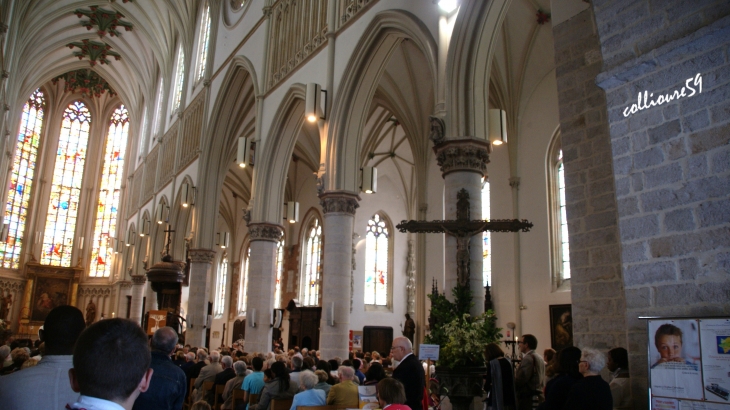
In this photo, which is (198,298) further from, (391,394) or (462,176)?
(391,394)

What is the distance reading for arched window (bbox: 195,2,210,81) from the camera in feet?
68.9

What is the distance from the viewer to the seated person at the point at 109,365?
166cm

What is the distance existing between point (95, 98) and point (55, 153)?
4.02 meters

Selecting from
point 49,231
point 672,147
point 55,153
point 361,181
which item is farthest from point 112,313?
point 672,147

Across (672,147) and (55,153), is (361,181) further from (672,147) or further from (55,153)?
(55,153)

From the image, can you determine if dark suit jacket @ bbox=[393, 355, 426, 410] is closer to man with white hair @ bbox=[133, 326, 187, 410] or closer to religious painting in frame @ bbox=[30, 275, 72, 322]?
man with white hair @ bbox=[133, 326, 187, 410]

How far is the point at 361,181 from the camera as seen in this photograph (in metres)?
12.6

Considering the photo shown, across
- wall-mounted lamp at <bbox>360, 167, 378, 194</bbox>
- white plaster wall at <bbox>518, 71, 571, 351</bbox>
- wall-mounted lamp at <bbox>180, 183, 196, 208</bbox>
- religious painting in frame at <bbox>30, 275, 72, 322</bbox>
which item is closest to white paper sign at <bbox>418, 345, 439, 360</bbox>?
wall-mounted lamp at <bbox>360, 167, 378, 194</bbox>

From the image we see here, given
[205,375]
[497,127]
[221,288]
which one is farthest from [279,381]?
[221,288]

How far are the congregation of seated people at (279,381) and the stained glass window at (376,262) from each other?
42.8 ft

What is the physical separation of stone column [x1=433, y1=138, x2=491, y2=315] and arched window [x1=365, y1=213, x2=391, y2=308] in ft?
44.7

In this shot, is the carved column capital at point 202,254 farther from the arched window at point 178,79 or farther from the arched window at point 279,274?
the arched window at point 178,79

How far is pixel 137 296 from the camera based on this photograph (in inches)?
996

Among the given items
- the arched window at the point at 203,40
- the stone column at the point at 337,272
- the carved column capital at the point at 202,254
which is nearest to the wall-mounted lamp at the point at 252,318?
the stone column at the point at 337,272
